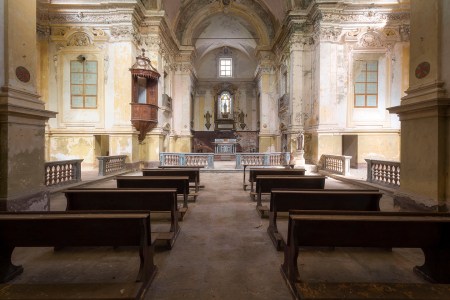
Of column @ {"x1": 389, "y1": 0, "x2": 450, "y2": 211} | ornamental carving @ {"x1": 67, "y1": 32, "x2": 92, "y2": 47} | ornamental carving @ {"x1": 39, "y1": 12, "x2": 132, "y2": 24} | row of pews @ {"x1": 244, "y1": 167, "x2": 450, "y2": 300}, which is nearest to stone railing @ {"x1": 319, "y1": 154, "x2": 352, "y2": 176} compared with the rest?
column @ {"x1": 389, "y1": 0, "x2": 450, "y2": 211}

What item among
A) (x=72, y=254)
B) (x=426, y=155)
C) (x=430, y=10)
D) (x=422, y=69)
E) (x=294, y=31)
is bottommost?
(x=72, y=254)

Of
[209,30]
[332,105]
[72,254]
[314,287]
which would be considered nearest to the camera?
[314,287]

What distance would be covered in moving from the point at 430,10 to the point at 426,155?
2629 millimetres

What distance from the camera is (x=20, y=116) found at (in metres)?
4.56

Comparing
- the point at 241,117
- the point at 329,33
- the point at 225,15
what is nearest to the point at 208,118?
the point at 241,117

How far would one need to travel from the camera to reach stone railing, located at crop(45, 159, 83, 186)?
753cm

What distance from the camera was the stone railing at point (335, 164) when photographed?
1018 cm

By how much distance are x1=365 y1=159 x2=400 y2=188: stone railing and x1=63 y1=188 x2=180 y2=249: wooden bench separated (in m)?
6.44

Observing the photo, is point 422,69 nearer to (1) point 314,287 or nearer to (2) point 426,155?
(2) point 426,155

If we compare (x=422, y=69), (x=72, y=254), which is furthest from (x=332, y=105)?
(x=72, y=254)

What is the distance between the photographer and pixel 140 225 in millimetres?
2551

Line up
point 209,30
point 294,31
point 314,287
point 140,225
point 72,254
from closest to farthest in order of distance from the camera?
point 314,287
point 140,225
point 72,254
point 294,31
point 209,30

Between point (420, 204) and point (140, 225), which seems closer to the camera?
point (140, 225)

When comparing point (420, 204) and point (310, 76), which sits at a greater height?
point (310, 76)
